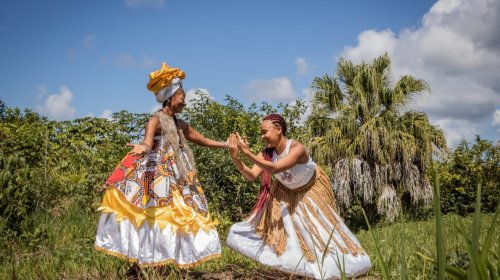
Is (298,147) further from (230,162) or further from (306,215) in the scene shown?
(230,162)

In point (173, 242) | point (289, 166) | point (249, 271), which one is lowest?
point (249, 271)

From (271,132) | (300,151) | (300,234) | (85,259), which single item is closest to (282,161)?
(300,151)

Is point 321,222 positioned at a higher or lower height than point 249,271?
higher

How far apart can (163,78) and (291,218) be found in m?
1.56

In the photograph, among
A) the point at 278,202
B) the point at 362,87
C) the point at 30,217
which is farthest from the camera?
the point at 362,87

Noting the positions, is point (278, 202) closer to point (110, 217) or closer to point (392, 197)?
point (110, 217)

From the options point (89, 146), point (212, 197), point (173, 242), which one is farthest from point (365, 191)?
point (173, 242)

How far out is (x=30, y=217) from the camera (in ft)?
16.9

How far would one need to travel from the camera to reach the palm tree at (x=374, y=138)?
13820 millimetres

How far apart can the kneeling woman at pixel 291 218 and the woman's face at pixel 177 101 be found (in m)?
0.59

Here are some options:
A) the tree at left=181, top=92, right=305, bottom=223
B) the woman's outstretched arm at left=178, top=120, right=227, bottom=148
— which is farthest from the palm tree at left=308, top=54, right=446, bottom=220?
the woman's outstretched arm at left=178, top=120, right=227, bottom=148

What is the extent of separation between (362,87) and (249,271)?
1204 cm

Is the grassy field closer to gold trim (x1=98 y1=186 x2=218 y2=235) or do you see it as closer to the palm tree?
gold trim (x1=98 y1=186 x2=218 y2=235)

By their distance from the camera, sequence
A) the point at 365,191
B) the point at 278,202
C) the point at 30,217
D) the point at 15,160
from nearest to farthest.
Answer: the point at 278,202
the point at 15,160
the point at 30,217
the point at 365,191
